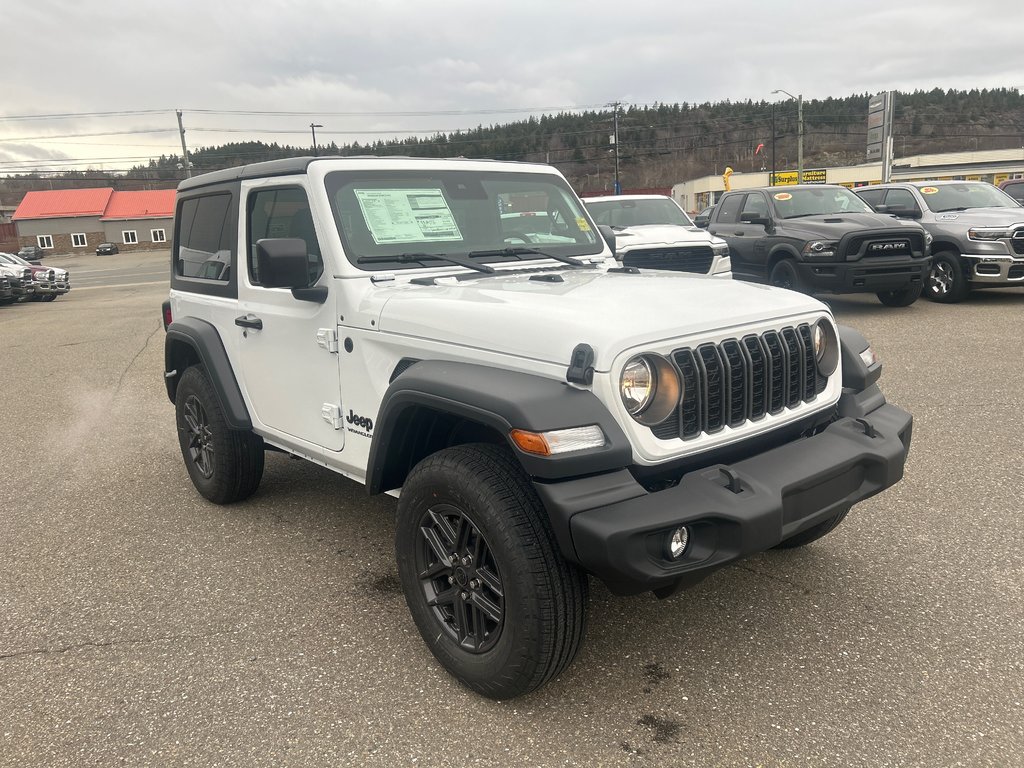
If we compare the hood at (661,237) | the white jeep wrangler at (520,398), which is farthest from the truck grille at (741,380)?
the hood at (661,237)

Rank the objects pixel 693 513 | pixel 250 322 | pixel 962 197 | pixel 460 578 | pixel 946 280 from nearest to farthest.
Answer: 1. pixel 693 513
2. pixel 460 578
3. pixel 250 322
4. pixel 946 280
5. pixel 962 197

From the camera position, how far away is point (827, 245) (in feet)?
31.9

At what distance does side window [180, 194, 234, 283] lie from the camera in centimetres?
414

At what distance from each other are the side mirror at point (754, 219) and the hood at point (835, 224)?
0.15 meters

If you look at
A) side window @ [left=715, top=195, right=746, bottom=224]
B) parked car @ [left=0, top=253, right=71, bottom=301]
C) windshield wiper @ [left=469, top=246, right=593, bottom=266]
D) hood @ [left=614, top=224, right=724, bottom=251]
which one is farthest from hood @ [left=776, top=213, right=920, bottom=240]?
parked car @ [left=0, top=253, right=71, bottom=301]

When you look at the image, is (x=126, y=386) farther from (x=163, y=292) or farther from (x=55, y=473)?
(x=163, y=292)

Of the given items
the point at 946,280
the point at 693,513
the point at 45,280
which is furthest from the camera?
the point at 45,280

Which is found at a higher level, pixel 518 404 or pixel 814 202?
pixel 814 202

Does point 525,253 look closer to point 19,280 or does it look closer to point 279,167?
point 279,167

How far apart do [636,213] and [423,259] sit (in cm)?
813

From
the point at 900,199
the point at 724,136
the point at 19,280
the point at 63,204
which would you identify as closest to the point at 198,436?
the point at 900,199

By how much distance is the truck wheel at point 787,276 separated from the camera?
Result: 10.0 meters

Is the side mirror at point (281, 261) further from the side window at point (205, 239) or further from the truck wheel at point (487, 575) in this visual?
the side window at point (205, 239)

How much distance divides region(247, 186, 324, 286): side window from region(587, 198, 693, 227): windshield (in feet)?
Answer: 24.7
